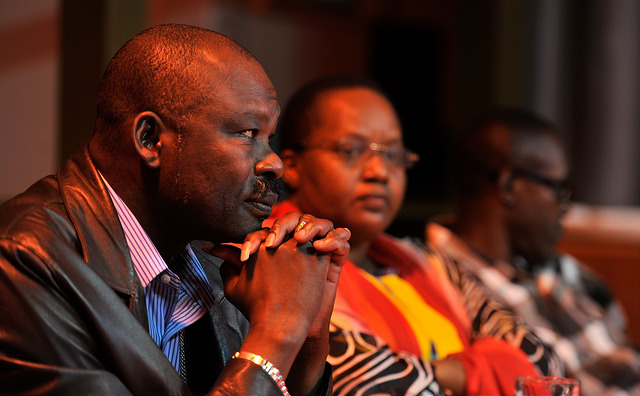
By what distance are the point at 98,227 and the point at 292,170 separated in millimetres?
1070

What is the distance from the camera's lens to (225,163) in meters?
1.36

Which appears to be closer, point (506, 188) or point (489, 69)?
point (506, 188)

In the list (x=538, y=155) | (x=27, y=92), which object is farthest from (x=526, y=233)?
(x=27, y=92)

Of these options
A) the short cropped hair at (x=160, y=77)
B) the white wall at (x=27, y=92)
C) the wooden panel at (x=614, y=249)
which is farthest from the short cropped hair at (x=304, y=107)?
the wooden panel at (x=614, y=249)

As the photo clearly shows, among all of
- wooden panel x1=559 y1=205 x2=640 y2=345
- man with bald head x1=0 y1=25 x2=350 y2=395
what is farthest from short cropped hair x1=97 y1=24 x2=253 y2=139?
wooden panel x1=559 y1=205 x2=640 y2=345

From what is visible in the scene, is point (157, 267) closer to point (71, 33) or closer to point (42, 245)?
point (42, 245)

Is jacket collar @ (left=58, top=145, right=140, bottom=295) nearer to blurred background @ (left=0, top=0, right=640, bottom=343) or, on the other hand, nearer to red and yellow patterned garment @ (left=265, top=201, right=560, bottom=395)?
red and yellow patterned garment @ (left=265, top=201, right=560, bottom=395)

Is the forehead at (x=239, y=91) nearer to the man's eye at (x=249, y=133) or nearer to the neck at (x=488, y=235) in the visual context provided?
the man's eye at (x=249, y=133)

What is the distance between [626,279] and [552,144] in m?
1.03

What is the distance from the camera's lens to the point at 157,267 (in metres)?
1.35

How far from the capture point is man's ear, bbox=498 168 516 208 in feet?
10.1

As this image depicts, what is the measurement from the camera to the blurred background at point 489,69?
4.03 meters

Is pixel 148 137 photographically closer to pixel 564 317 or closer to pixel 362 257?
pixel 362 257

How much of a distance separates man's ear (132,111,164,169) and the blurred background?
6.25ft
